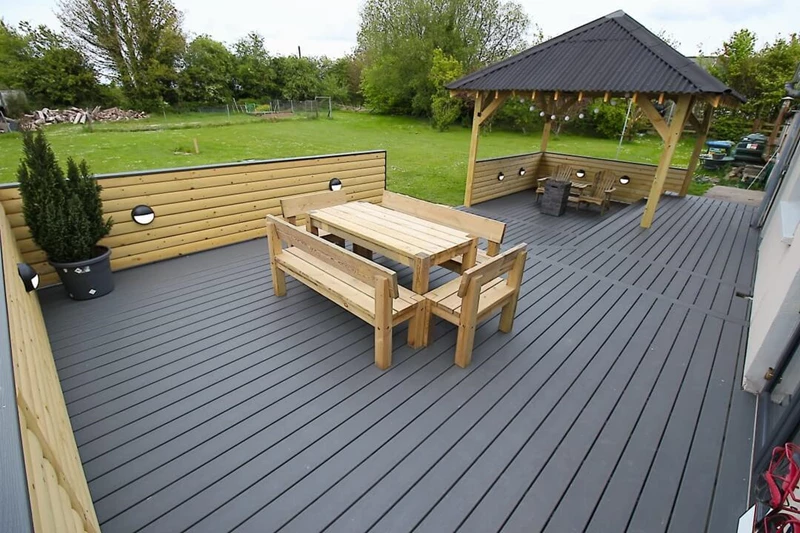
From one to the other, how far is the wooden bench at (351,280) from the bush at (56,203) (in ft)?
5.02

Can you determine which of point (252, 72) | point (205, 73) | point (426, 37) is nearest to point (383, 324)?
point (426, 37)

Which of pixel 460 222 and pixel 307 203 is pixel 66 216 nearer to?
pixel 307 203

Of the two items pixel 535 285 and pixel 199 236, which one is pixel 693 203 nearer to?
pixel 535 285

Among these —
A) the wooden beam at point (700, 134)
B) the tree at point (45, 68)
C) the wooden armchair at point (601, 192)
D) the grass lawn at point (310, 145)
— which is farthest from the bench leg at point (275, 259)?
the tree at point (45, 68)

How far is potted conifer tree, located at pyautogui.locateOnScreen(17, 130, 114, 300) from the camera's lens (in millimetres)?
2910

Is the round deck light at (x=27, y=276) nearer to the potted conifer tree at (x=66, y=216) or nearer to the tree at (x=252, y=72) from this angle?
the potted conifer tree at (x=66, y=216)

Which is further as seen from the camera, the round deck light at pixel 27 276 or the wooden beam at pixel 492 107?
the wooden beam at pixel 492 107

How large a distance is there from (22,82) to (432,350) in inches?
1131

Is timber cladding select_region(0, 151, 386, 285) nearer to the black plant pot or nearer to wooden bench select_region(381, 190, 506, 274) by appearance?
the black plant pot

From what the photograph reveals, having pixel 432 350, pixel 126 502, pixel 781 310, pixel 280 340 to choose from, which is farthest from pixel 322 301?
pixel 781 310

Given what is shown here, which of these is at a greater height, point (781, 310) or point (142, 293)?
point (781, 310)

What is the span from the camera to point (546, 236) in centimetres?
533

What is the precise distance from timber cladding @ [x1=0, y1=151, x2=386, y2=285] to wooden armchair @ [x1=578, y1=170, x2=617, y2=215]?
173 inches

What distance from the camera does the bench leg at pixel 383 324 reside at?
2324 mm
